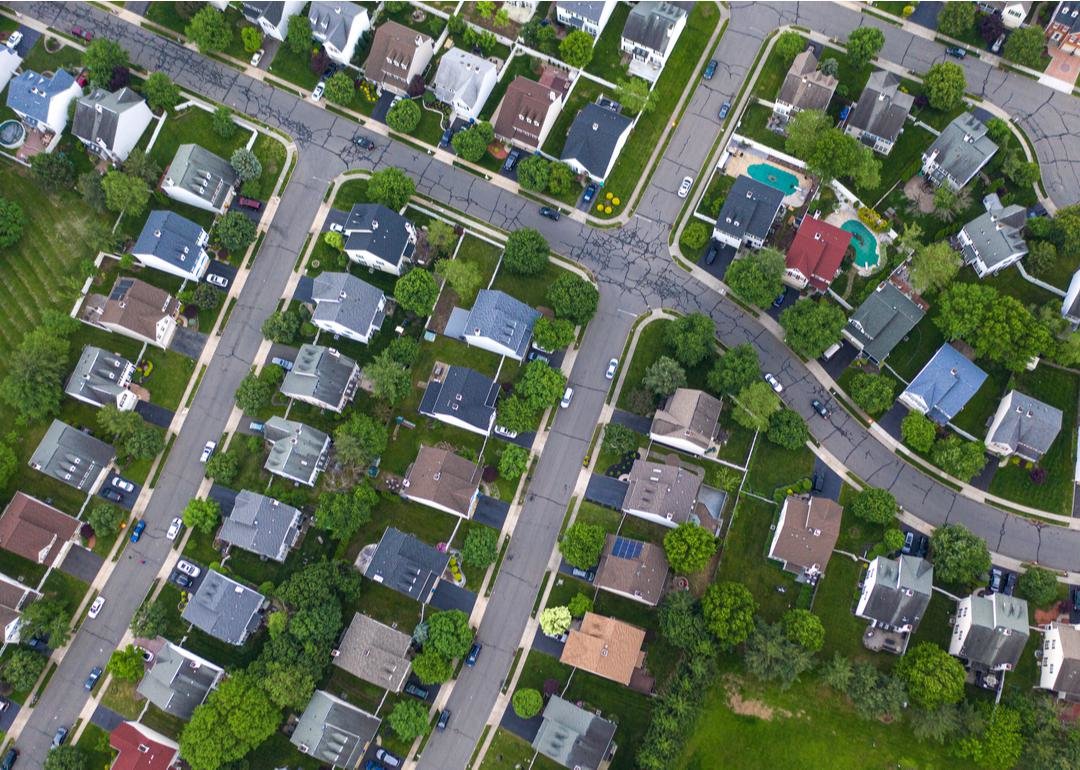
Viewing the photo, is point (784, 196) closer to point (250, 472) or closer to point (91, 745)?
point (250, 472)

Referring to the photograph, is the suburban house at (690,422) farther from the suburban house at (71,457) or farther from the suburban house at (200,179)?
the suburban house at (71,457)

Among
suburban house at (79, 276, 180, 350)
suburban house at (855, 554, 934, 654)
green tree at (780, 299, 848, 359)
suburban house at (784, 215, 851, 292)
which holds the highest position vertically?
suburban house at (784, 215, 851, 292)

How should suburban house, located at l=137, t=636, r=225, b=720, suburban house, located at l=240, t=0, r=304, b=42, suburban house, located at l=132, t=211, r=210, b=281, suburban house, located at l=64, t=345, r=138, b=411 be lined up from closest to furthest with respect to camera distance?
suburban house, located at l=137, t=636, r=225, b=720 → suburban house, located at l=64, t=345, r=138, b=411 → suburban house, located at l=132, t=211, r=210, b=281 → suburban house, located at l=240, t=0, r=304, b=42

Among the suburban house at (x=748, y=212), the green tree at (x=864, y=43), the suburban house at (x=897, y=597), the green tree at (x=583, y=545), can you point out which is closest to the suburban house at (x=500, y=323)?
the green tree at (x=583, y=545)

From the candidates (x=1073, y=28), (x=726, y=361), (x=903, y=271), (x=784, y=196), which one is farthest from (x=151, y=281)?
(x=1073, y=28)

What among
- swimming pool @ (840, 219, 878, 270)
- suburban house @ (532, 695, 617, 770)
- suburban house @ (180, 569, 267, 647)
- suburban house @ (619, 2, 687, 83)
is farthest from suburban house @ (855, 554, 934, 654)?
suburban house @ (180, 569, 267, 647)

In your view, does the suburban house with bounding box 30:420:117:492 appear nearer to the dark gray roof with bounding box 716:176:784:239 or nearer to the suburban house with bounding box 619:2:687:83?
the dark gray roof with bounding box 716:176:784:239

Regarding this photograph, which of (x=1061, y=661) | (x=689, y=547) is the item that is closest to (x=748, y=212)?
(x=689, y=547)
